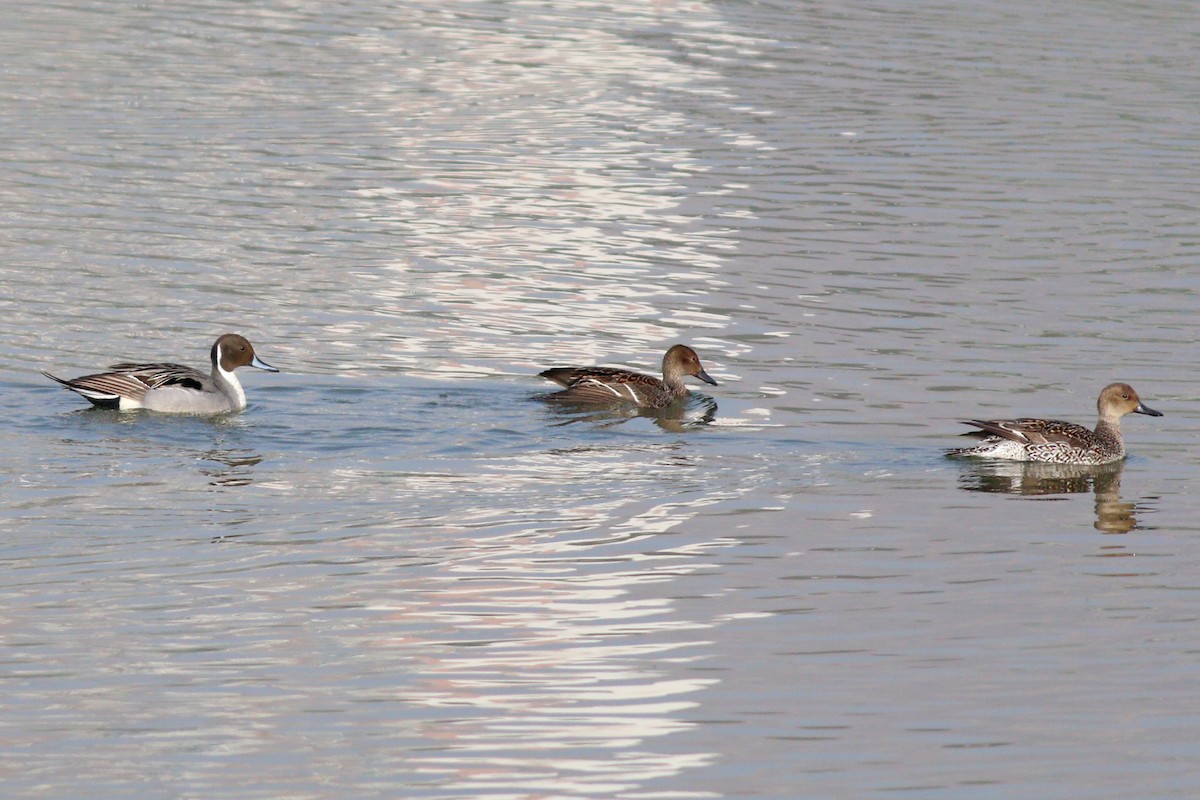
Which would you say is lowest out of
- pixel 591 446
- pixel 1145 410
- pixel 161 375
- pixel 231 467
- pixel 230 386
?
pixel 231 467

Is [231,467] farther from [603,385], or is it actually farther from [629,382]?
[629,382]

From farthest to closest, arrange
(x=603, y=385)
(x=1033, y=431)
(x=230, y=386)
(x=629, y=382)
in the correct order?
(x=629, y=382)
(x=603, y=385)
(x=230, y=386)
(x=1033, y=431)

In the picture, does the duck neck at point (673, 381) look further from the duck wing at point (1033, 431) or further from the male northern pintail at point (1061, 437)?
the duck wing at point (1033, 431)

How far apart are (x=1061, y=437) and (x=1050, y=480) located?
356 millimetres

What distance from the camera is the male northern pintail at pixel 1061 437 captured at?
14555 mm

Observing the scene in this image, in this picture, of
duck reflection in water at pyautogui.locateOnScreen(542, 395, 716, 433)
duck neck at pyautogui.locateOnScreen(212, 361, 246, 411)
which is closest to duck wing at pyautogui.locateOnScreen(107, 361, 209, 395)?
duck neck at pyautogui.locateOnScreen(212, 361, 246, 411)

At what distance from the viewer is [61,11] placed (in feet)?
134

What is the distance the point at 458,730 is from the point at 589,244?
15.2 meters

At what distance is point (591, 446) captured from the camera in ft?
50.0

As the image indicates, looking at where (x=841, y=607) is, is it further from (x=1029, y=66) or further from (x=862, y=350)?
(x=1029, y=66)

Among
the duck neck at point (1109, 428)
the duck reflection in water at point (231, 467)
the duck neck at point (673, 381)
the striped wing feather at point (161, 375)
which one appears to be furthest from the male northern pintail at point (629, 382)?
the duck neck at point (1109, 428)

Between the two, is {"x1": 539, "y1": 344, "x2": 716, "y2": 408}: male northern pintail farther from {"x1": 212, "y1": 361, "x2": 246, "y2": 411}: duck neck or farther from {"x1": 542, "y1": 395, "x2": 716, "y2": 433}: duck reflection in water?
{"x1": 212, "y1": 361, "x2": 246, "y2": 411}: duck neck

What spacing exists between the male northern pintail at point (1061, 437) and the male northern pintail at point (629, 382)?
294 centimetres

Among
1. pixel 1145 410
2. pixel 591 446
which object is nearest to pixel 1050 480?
pixel 1145 410
